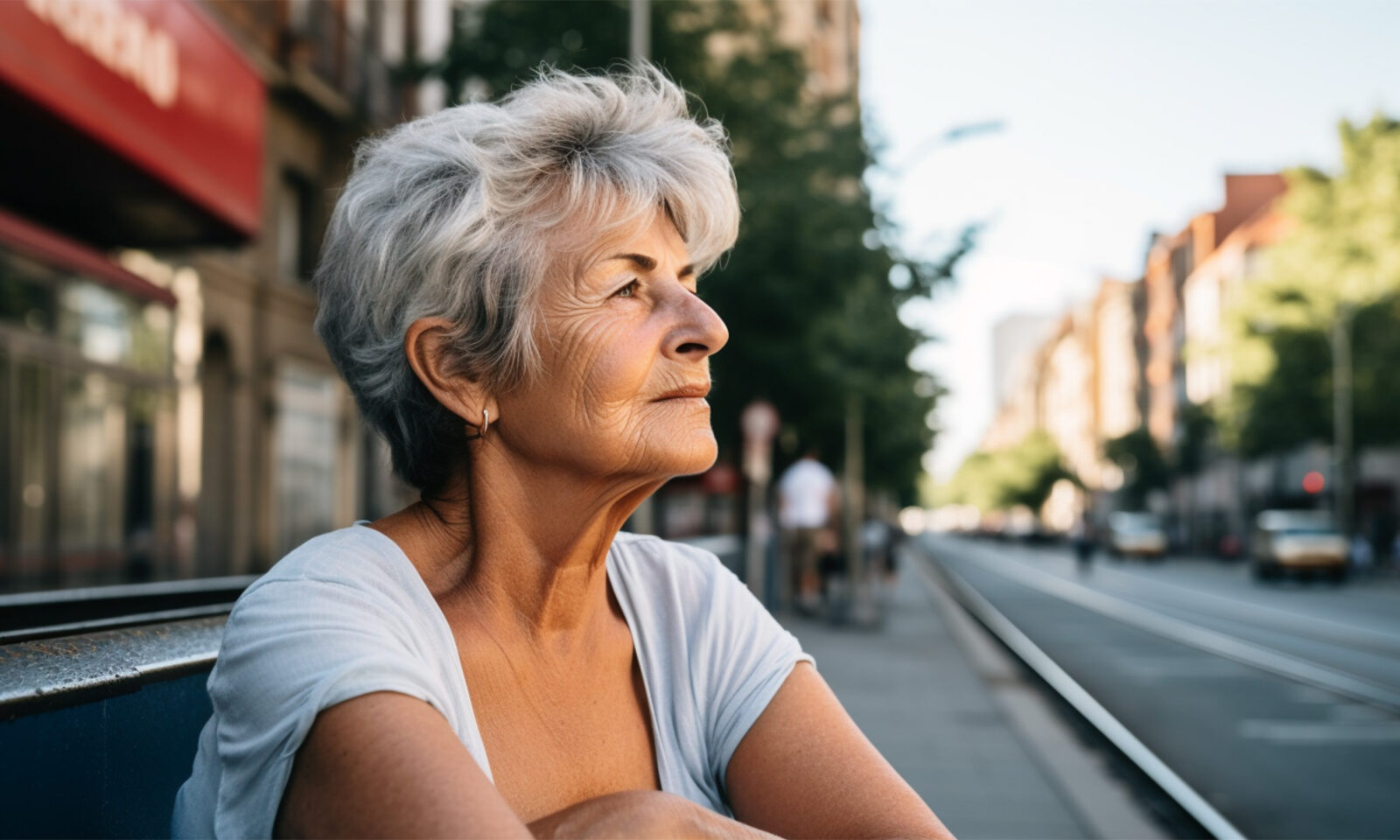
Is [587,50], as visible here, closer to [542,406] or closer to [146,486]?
[146,486]

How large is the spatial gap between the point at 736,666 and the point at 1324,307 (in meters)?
44.4

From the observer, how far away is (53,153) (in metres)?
9.19

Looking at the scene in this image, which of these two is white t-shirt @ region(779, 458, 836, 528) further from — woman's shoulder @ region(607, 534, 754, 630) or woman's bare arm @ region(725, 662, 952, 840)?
woman's bare arm @ region(725, 662, 952, 840)

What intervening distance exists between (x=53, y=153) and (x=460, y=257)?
341 inches

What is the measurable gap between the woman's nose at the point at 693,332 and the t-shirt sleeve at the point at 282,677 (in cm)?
55

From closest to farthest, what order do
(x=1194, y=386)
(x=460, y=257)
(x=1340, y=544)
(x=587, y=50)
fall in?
(x=460, y=257)
(x=587, y=50)
(x=1340, y=544)
(x=1194, y=386)

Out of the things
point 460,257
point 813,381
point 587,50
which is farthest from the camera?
point 813,381

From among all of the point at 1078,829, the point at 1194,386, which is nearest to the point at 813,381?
the point at 1078,829

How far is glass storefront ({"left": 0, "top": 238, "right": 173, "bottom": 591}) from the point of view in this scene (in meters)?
10.4

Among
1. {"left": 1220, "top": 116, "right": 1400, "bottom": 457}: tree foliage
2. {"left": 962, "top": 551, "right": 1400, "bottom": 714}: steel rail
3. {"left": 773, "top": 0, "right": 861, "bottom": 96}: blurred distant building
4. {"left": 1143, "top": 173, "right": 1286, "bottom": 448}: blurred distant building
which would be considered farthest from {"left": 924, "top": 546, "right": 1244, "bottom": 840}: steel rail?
{"left": 1143, "top": 173, "right": 1286, "bottom": 448}: blurred distant building

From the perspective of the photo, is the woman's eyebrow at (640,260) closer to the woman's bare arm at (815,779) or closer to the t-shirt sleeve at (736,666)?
the t-shirt sleeve at (736,666)

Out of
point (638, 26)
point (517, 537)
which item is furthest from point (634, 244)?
point (638, 26)

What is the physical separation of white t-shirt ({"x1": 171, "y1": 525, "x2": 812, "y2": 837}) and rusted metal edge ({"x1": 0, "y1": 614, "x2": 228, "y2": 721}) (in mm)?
138

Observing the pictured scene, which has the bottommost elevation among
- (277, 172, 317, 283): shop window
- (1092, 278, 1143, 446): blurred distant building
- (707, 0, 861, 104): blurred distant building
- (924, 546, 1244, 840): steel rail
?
(924, 546, 1244, 840): steel rail
